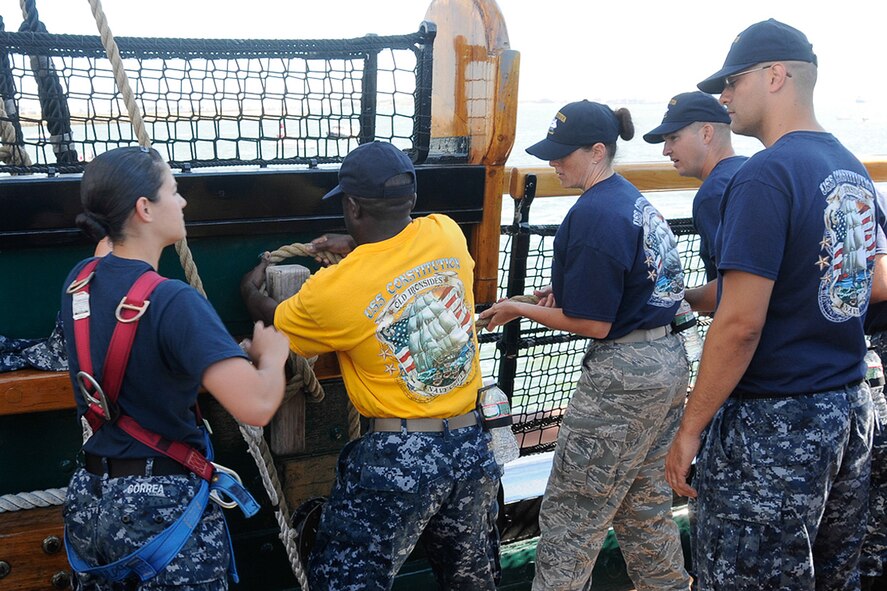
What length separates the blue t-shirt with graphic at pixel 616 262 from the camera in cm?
271

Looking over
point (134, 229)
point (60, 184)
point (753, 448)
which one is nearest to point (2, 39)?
point (60, 184)

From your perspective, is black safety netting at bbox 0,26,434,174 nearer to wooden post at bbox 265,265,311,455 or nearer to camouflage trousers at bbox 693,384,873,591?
wooden post at bbox 265,265,311,455

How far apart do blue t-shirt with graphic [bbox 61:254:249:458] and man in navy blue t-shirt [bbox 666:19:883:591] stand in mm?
1274

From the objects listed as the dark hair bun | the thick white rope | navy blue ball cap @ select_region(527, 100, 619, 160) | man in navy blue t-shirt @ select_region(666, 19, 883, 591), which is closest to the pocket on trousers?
man in navy blue t-shirt @ select_region(666, 19, 883, 591)

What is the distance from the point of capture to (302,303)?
2340 millimetres

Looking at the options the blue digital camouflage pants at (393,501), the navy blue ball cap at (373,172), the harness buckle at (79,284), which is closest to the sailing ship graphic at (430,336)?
the blue digital camouflage pants at (393,501)

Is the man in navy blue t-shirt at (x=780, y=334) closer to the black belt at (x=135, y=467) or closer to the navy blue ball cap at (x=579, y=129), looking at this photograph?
the navy blue ball cap at (x=579, y=129)

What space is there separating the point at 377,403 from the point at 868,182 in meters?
1.49

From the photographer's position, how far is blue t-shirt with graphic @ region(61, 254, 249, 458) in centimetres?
184

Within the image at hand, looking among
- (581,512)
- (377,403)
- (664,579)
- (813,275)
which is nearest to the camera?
(813,275)

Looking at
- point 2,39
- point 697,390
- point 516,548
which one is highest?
point 2,39

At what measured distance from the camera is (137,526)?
193 cm

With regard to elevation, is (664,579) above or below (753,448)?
below

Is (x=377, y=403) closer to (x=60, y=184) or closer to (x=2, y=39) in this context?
(x=60, y=184)
